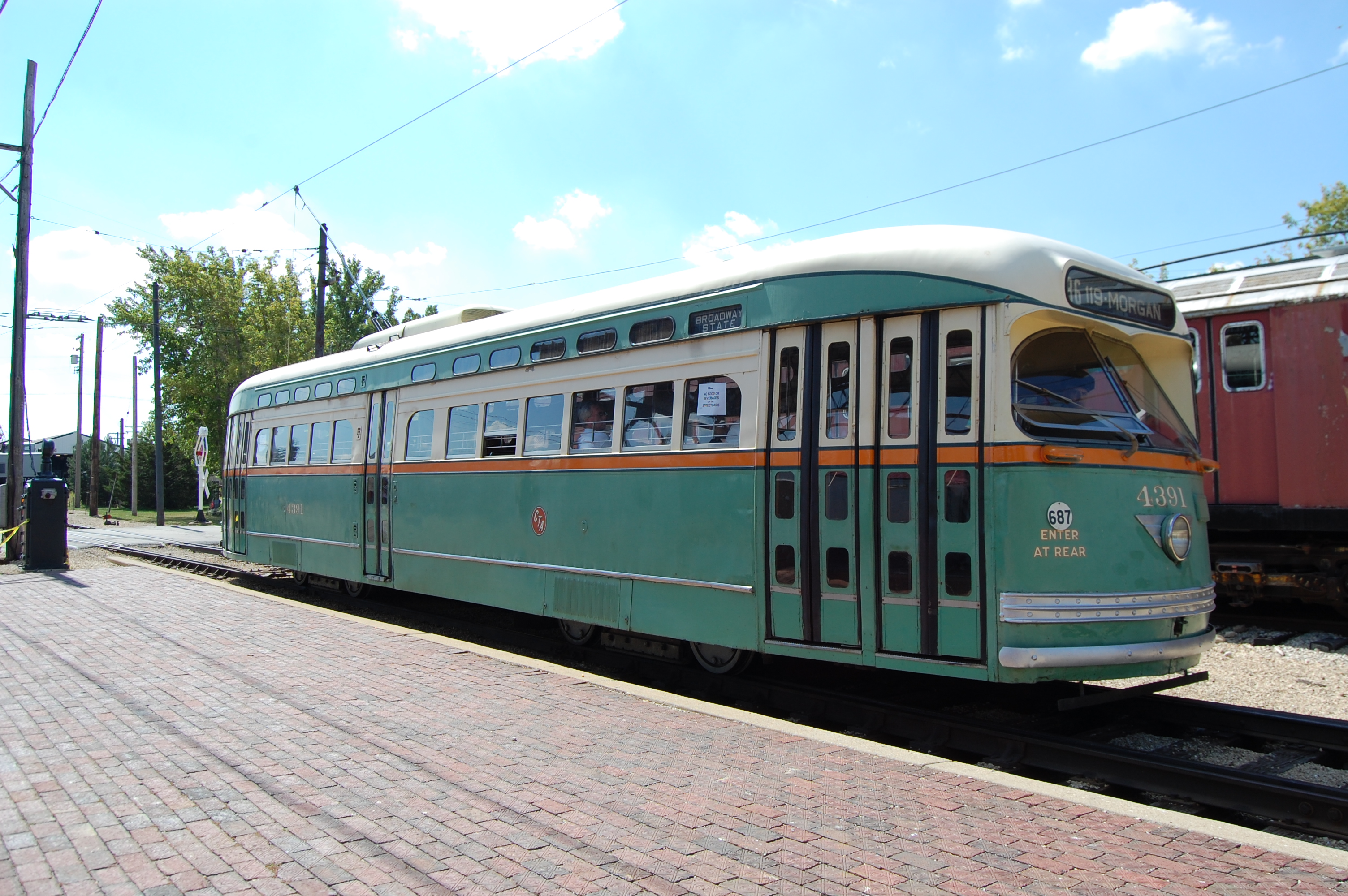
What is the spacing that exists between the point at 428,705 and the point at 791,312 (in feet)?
12.2

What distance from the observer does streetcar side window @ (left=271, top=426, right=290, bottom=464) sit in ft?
45.4

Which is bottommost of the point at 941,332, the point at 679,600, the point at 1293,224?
the point at 679,600

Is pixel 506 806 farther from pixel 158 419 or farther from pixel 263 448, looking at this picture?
pixel 158 419

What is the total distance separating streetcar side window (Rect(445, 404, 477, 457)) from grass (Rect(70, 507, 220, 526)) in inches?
1023

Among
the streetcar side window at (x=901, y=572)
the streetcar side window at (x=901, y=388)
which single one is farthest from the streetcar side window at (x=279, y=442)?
the streetcar side window at (x=901, y=572)

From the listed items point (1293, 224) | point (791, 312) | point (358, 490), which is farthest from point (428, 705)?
point (1293, 224)

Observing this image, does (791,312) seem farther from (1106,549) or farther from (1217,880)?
(1217,880)

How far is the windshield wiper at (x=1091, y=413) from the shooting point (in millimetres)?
5715

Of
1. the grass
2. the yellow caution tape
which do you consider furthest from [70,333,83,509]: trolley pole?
the yellow caution tape

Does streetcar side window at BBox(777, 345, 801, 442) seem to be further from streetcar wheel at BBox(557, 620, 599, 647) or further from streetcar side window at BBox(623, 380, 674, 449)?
streetcar wheel at BBox(557, 620, 599, 647)

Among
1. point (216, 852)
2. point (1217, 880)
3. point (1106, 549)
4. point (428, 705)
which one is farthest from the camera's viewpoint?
point (428, 705)

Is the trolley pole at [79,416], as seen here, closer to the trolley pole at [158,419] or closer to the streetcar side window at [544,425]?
the trolley pole at [158,419]

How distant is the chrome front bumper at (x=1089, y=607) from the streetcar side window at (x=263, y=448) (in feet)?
40.2

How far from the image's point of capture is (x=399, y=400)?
35.7ft
